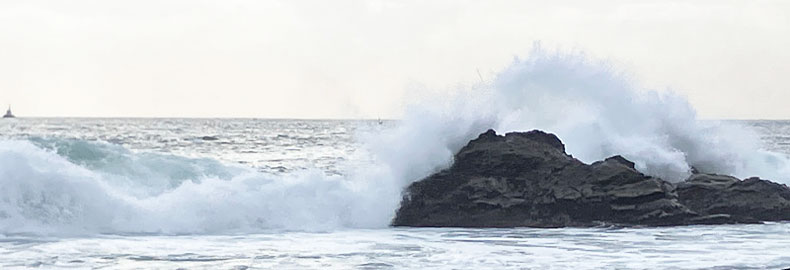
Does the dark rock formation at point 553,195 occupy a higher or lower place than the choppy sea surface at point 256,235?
higher

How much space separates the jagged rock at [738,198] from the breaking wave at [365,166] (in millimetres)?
2376

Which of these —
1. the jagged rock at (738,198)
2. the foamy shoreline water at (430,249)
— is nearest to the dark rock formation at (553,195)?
the jagged rock at (738,198)

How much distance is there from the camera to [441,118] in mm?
19422

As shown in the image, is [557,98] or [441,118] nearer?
[441,118]

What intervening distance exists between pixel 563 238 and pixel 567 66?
7.03 m

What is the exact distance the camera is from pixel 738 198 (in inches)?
682

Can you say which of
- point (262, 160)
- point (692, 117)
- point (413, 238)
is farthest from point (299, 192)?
point (262, 160)

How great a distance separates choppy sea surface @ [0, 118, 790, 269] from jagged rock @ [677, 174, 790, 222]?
17.7 inches

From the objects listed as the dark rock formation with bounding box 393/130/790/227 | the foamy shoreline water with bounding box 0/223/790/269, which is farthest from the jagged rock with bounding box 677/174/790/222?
the foamy shoreline water with bounding box 0/223/790/269

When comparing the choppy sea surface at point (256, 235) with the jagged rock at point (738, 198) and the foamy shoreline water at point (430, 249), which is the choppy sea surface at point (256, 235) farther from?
the jagged rock at point (738, 198)

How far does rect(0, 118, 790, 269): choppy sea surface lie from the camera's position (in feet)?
43.3

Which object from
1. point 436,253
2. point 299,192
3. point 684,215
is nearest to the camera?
point 436,253

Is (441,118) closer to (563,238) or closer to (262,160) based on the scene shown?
(563,238)

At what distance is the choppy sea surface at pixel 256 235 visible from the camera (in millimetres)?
13195
